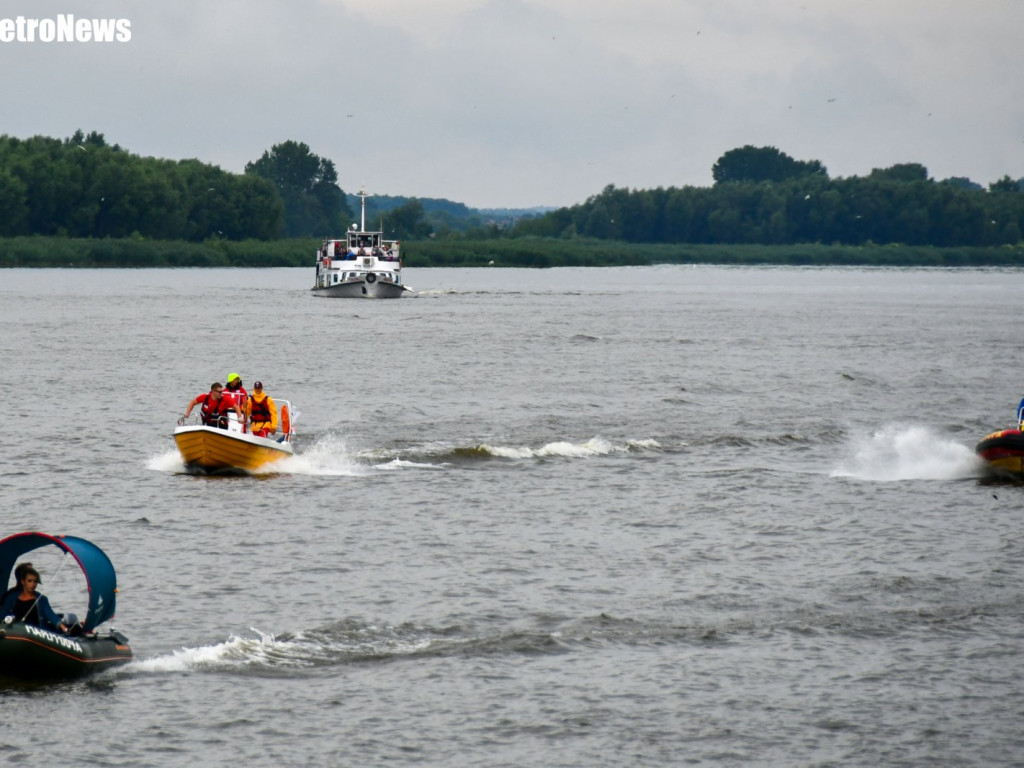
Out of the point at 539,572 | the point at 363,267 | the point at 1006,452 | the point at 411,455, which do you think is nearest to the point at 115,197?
the point at 363,267

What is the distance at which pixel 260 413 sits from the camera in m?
31.9

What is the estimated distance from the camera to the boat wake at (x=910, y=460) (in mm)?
33156

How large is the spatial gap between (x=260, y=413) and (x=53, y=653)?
573 inches

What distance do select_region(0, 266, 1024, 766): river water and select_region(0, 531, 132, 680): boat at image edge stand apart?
366 millimetres

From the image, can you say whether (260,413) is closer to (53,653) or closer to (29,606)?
(29,606)

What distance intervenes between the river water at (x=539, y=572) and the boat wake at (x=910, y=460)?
5.0 inches

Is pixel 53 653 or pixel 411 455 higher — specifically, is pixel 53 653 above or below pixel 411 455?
below

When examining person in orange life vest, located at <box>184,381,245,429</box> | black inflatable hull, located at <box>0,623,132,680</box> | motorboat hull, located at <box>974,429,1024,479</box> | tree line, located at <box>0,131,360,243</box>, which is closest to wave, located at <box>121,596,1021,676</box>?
black inflatable hull, located at <box>0,623,132,680</box>

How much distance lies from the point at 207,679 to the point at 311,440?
19.3m

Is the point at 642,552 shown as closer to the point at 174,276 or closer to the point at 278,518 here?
the point at 278,518

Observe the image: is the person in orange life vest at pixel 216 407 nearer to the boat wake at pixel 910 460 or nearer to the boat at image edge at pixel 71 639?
the boat at image edge at pixel 71 639

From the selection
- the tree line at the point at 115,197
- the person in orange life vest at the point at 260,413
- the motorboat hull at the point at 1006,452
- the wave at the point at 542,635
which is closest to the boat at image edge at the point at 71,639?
the wave at the point at 542,635

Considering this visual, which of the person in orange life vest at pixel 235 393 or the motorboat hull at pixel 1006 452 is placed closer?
the person in orange life vest at pixel 235 393

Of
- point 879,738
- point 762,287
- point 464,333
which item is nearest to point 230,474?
point 879,738
